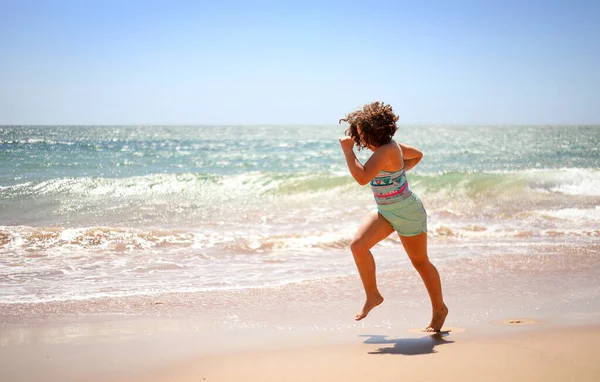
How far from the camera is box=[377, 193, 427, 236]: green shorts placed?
12.6 feet

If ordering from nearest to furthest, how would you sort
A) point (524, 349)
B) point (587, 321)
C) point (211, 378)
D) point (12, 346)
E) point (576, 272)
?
point (211, 378)
point (524, 349)
point (12, 346)
point (587, 321)
point (576, 272)

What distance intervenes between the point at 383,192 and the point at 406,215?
0.75 ft

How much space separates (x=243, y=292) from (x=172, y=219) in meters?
5.85

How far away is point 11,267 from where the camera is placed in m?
6.55

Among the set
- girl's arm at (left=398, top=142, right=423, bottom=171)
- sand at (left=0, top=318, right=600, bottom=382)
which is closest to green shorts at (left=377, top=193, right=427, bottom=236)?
girl's arm at (left=398, top=142, right=423, bottom=171)

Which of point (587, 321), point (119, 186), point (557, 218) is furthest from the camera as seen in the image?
point (119, 186)

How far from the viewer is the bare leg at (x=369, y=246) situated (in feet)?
12.6

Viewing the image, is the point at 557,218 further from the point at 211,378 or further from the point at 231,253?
the point at 211,378

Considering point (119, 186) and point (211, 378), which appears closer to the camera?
point (211, 378)

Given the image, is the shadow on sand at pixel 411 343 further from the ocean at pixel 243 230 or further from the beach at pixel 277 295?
the ocean at pixel 243 230

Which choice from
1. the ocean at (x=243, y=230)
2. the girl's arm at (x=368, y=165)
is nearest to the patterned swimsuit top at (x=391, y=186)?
the girl's arm at (x=368, y=165)

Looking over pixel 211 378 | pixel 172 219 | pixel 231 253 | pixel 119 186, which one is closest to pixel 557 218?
pixel 231 253

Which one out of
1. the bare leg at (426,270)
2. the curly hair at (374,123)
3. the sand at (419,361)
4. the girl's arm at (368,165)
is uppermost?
the curly hair at (374,123)

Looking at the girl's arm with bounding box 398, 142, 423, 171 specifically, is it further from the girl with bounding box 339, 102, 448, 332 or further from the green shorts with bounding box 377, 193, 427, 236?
the green shorts with bounding box 377, 193, 427, 236
